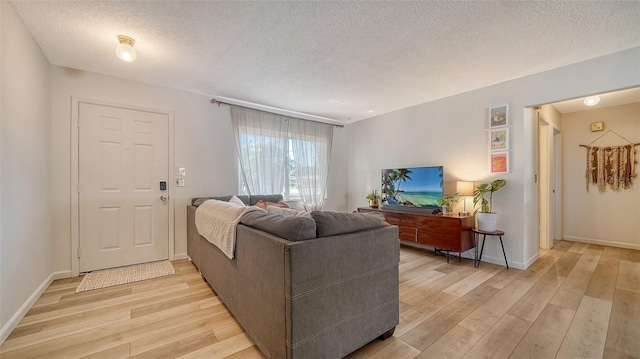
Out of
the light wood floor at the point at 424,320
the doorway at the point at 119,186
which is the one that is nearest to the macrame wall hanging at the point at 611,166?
the light wood floor at the point at 424,320

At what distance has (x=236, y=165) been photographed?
3.85 meters

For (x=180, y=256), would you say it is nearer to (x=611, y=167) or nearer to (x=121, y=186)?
(x=121, y=186)

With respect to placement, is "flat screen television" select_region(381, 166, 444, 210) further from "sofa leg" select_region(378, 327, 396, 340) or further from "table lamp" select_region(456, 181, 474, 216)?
"sofa leg" select_region(378, 327, 396, 340)

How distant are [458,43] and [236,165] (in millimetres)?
3170

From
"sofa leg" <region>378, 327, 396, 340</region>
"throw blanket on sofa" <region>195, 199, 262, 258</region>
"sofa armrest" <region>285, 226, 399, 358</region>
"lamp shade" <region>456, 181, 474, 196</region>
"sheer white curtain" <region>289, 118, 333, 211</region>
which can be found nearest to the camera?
"sofa armrest" <region>285, 226, 399, 358</region>

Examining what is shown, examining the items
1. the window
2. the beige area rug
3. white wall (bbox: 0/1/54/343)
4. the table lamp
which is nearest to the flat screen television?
the table lamp

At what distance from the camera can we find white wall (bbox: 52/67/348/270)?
274cm

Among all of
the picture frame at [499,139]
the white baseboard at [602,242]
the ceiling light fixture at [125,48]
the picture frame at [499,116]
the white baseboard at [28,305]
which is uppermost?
the ceiling light fixture at [125,48]

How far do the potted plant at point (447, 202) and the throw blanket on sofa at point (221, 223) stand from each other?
8.95ft

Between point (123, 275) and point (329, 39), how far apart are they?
332 centimetres

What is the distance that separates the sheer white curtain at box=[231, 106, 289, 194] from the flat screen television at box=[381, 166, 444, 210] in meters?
1.86

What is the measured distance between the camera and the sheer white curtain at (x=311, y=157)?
459cm

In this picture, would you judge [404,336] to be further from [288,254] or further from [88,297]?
[88,297]

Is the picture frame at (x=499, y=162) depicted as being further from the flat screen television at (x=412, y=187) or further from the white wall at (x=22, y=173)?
the white wall at (x=22, y=173)
